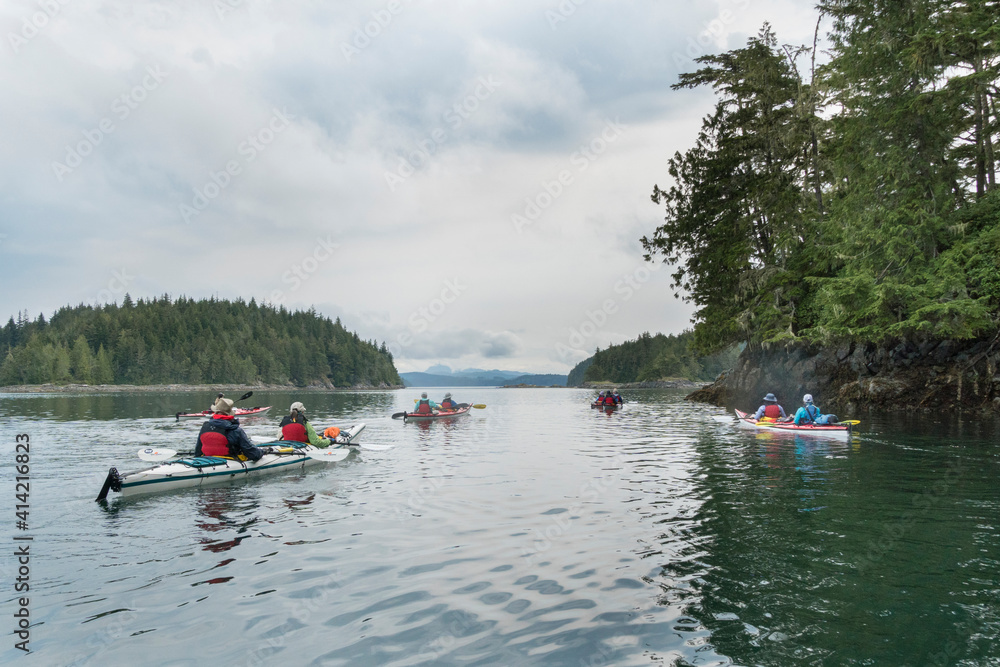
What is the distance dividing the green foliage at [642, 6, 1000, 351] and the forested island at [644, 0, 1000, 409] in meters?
0.10

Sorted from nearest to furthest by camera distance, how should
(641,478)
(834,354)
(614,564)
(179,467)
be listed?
(614,564) → (179,467) → (641,478) → (834,354)

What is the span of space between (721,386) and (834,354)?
762 inches

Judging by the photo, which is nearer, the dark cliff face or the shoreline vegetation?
the dark cliff face

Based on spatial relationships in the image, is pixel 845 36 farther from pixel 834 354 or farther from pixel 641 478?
pixel 641 478

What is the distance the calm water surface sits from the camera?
5.97 metres

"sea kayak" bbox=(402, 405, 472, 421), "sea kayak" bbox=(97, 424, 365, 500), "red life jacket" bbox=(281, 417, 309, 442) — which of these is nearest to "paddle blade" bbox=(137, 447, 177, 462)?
"sea kayak" bbox=(97, 424, 365, 500)

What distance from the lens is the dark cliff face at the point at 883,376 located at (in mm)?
30531

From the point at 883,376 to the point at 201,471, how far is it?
37.7 meters

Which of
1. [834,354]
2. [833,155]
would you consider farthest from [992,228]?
[834,354]

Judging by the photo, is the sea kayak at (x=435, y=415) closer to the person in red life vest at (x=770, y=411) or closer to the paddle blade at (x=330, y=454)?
the paddle blade at (x=330, y=454)

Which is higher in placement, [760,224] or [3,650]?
[760,224]

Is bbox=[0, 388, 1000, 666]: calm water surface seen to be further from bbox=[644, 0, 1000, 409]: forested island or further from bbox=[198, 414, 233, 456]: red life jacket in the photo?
bbox=[644, 0, 1000, 409]: forested island

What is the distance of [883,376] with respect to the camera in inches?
1406

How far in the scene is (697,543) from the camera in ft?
30.8
